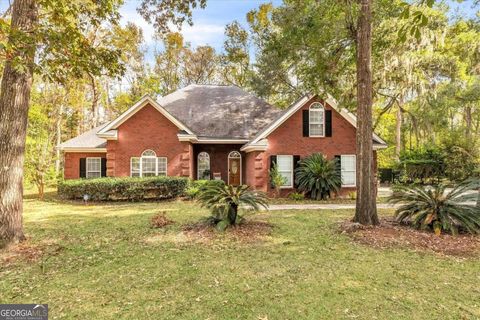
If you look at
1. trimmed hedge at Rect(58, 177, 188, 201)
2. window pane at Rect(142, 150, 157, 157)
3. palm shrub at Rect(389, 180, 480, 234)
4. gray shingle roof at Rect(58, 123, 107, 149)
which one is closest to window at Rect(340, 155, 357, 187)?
palm shrub at Rect(389, 180, 480, 234)

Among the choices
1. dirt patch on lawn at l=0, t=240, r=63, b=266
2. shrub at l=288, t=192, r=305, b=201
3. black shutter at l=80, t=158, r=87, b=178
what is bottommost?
dirt patch on lawn at l=0, t=240, r=63, b=266

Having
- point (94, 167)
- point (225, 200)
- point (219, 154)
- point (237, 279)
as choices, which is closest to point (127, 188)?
point (94, 167)

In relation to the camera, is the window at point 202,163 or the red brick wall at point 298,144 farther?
the window at point 202,163

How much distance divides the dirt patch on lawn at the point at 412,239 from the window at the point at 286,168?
7.70m

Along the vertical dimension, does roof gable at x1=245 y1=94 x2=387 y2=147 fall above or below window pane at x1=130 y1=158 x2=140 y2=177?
above

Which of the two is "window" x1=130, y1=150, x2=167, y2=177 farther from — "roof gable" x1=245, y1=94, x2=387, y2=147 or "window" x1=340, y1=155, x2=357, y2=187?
"window" x1=340, y1=155, x2=357, y2=187

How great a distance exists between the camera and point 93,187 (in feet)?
45.6

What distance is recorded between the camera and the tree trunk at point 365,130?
7559 millimetres

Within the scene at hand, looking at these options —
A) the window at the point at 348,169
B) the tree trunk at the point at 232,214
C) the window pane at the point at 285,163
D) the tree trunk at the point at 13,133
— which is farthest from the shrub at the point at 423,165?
the tree trunk at the point at 13,133

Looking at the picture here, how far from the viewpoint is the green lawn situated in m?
3.61

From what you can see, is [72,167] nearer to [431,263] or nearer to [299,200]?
[299,200]

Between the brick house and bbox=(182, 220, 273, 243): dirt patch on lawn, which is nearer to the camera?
bbox=(182, 220, 273, 243): dirt patch on lawn

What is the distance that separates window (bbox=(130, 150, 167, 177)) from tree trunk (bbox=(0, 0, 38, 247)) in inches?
379

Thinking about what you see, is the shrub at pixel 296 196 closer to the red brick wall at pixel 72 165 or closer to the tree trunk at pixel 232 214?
the tree trunk at pixel 232 214
